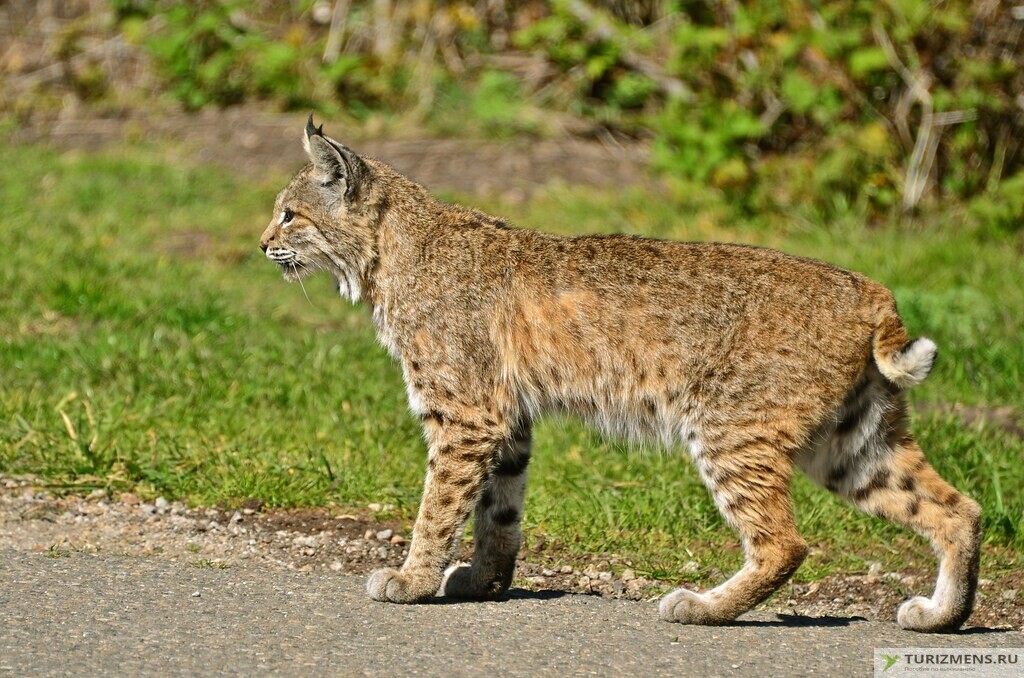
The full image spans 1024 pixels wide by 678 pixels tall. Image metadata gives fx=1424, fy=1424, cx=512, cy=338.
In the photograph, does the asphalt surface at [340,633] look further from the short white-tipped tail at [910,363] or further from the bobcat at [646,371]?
the short white-tipped tail at [910,363]

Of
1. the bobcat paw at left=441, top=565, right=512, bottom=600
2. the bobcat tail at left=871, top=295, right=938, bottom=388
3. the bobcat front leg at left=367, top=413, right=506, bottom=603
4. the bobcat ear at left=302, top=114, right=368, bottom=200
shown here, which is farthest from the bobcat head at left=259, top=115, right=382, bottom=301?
the bobcat tail at left=871, top=295, right=938, bottom=388

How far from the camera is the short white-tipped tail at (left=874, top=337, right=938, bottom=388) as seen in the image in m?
4.57

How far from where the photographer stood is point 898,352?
465cm

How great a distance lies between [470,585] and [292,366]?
8.03ft

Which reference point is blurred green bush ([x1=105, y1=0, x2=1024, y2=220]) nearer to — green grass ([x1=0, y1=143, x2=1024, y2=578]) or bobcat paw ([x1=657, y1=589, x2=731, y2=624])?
green grass ([x1=0, y1=143, x2=1024, y2=578])

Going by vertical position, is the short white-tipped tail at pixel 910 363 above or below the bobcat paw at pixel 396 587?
above

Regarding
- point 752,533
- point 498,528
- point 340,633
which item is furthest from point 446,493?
point 752,533

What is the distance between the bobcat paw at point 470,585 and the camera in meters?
4.93

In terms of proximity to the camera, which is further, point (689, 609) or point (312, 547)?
point (312, 547)

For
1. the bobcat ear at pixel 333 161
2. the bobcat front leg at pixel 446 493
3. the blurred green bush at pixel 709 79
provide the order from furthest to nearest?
the blurred green bush at pixel 709 79
the bobcat ear at pixel 333 161
the bobcat front leg at pixel 446 493

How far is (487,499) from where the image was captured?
5.10 metres

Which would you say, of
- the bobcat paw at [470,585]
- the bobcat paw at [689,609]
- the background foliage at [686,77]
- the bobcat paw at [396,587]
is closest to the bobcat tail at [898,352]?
the bobcat paw at [689,609]

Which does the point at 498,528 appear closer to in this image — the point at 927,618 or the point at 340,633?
the point at 340,633

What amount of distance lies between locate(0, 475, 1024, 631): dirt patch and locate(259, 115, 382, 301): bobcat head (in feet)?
3.01
